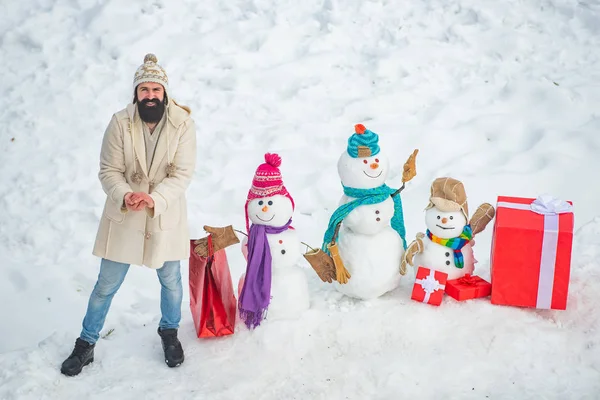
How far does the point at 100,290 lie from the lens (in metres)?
3.43

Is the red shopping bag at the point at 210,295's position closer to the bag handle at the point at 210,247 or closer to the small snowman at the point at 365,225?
the bag handle at the point at 210,247

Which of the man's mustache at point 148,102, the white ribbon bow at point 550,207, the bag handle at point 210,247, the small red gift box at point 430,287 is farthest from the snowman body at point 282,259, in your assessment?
the white ribbon bow at point 550,207

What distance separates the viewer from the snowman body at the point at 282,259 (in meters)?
3.58

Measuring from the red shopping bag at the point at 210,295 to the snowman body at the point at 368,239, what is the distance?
2.10 feet

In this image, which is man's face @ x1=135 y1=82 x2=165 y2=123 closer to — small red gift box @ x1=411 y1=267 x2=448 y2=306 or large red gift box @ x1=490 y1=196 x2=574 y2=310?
small red gift box @ x1=411 y1=267 x2=448 y2=306

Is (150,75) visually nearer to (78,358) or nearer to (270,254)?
(270,254)

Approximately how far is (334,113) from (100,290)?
3059mm

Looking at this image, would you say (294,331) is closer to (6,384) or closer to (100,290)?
(100,290)

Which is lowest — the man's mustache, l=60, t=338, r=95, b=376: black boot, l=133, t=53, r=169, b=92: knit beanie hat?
l=60, t=338, r=95, b=376: black boot

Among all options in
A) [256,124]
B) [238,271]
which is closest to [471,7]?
[256,124]

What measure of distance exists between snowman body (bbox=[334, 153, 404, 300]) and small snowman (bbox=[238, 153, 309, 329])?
28 cm

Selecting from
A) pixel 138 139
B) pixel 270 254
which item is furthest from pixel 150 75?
pixel 270 254

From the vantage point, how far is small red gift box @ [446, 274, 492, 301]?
368 cm

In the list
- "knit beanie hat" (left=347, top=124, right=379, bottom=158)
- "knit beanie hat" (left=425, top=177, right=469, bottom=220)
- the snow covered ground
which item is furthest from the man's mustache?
"knit beanie hat" (left=425, top=177, right=469, bottom=220)
